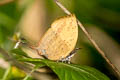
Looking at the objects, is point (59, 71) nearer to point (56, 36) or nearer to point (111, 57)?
point (56, 36)

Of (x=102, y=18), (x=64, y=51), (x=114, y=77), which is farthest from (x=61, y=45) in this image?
(x=102, y=18)

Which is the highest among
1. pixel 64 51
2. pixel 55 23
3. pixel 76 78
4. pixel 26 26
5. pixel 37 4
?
pixel 37 4

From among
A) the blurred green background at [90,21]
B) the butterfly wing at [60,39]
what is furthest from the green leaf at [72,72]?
the blurred green background at [90,21]

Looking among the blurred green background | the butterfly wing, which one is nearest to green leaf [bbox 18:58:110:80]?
the butterfly wing

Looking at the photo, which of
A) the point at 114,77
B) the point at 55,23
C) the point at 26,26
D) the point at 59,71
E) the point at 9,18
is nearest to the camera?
the point at 59,71

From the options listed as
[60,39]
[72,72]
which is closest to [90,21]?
[60,39]

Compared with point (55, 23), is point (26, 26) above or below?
above

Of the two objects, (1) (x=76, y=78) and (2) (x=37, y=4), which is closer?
(1) (x=76, y=78)
